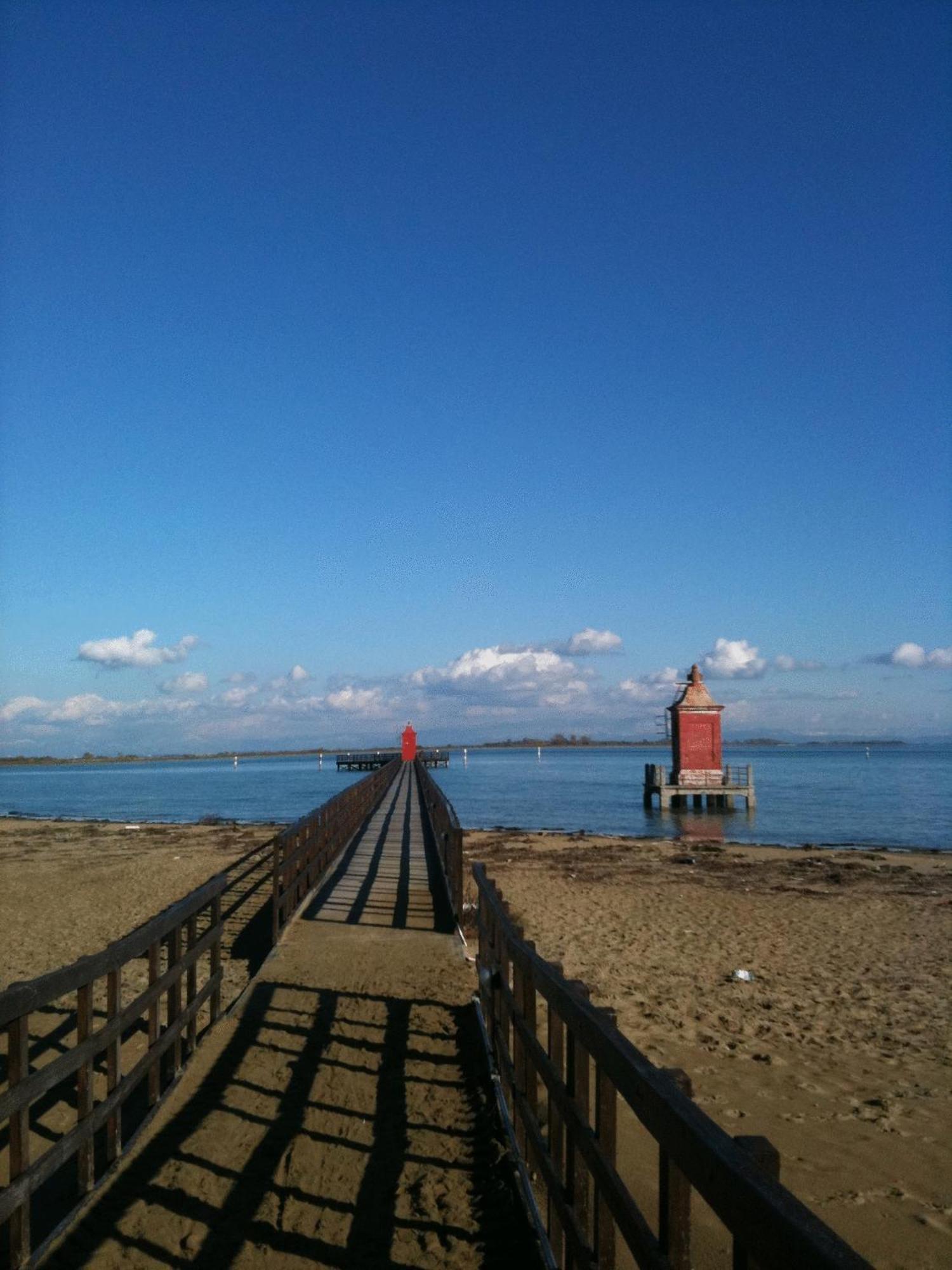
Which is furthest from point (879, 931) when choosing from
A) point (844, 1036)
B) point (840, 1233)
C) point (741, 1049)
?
point (840, 1233)

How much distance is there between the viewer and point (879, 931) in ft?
47.4

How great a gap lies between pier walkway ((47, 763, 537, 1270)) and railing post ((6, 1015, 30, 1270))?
0.18 metres

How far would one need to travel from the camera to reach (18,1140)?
139 inches

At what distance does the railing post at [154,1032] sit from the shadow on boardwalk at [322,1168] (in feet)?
0.60

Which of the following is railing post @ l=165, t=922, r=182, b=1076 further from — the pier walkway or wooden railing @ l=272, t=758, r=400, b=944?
wooden railing @ l=272, t=758, r=400, b=944

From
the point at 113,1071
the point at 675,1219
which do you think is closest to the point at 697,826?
the point at 113,1071

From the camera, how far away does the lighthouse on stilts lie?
43.5 metres

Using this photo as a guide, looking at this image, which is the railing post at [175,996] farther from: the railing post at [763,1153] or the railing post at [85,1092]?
the railing post at [763,1153]

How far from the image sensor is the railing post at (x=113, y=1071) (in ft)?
14.6

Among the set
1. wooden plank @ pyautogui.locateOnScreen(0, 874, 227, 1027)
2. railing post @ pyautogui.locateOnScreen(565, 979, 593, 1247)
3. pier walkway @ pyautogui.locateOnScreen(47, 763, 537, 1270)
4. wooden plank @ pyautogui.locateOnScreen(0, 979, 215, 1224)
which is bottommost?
pier walkway @ pyautogui.locateOnScreen(47, 763, 537, 1270)

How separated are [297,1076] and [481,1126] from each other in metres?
1.31

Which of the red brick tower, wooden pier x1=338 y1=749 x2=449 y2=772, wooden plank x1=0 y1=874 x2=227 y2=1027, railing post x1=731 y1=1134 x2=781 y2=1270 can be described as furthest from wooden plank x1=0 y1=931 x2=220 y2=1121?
wooden pier x1=338 y1=749 x2=449 y2=772

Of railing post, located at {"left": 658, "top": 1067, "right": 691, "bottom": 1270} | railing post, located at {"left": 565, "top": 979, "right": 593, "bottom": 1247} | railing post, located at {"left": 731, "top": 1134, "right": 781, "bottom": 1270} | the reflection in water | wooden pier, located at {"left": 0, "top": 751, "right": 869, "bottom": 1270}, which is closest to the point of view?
railing post, located at {"left": 731, "top": 1134, "right": 781, "bottom": 1270}

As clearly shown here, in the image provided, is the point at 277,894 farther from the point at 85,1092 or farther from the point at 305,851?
the point at 85,1092
